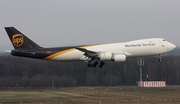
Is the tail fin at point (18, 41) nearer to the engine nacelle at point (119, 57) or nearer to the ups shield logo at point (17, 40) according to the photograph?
the ups shield logo at point (17, 40)

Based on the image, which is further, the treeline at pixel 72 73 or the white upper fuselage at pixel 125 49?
the treeline at pixel 72 73

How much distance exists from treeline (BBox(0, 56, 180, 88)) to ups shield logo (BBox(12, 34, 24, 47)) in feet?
185

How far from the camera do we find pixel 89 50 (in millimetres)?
72750

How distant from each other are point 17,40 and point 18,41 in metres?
0.27

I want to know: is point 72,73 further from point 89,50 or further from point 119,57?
point 119,57

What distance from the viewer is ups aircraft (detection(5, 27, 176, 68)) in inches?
2872

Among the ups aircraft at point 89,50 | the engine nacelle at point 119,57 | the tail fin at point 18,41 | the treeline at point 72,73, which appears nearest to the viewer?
the engine nacelle at point 119,57

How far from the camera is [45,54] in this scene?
73.5 meters

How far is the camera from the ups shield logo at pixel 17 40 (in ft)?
242

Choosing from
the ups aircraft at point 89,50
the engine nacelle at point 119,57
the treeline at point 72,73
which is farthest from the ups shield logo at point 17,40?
the treeline at point 72,73

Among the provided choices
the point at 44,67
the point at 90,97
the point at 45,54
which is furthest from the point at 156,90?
the point at 45,54

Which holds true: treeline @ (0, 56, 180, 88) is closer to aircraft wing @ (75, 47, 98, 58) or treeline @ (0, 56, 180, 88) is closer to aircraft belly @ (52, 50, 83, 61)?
aircraft belly @ (52, 50, 83, 61)

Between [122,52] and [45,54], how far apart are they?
11924 millimetres

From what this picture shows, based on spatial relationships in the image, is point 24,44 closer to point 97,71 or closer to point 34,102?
point 34,102
